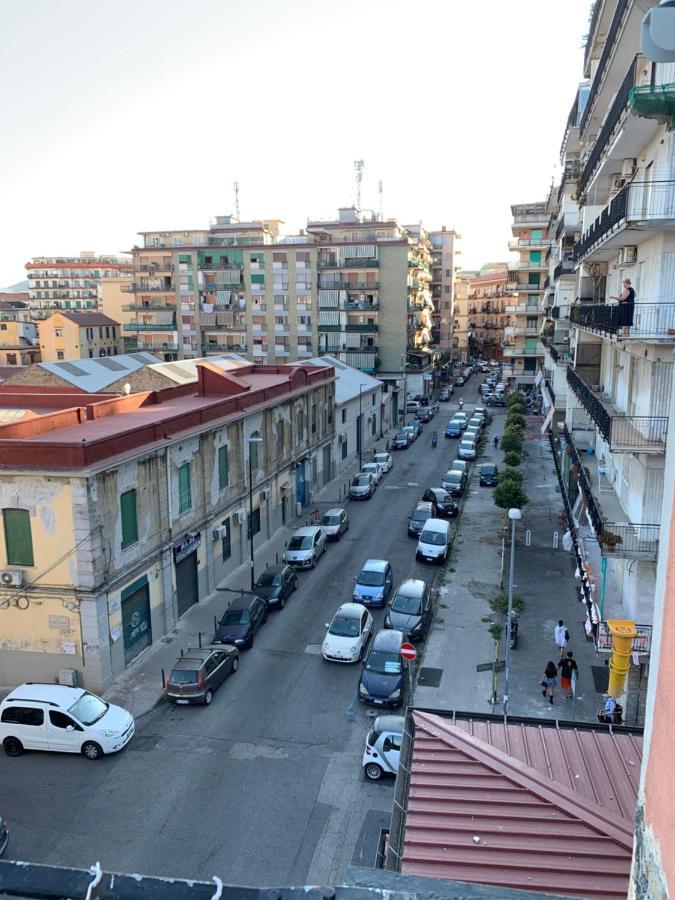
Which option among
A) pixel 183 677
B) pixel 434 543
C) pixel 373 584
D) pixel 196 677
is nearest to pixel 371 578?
pixel 373 584

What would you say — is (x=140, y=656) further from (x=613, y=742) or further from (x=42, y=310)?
(x=42, y=310)

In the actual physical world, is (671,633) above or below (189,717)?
above

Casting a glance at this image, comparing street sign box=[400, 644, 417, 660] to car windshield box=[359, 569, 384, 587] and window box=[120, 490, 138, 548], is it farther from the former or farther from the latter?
window box=[120, 490, 138, 548]

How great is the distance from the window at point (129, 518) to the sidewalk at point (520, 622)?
10.0m

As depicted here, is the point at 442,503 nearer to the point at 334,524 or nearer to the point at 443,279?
the point at 334,524

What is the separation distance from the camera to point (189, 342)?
7662 cm

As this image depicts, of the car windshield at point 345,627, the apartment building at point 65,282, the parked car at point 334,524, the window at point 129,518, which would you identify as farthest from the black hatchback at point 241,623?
the apartment building at point 65,282

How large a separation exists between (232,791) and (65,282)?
472 ft

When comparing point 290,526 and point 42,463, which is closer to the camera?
point 42,463

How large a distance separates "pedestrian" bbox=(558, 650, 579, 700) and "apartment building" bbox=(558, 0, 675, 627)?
203 centimetres

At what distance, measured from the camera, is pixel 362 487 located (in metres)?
41.6

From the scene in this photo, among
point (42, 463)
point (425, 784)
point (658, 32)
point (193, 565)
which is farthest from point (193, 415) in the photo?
point (658, 32)

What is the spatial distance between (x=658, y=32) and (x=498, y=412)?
71.0 meters

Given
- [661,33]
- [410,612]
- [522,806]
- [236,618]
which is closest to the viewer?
[661,33]
